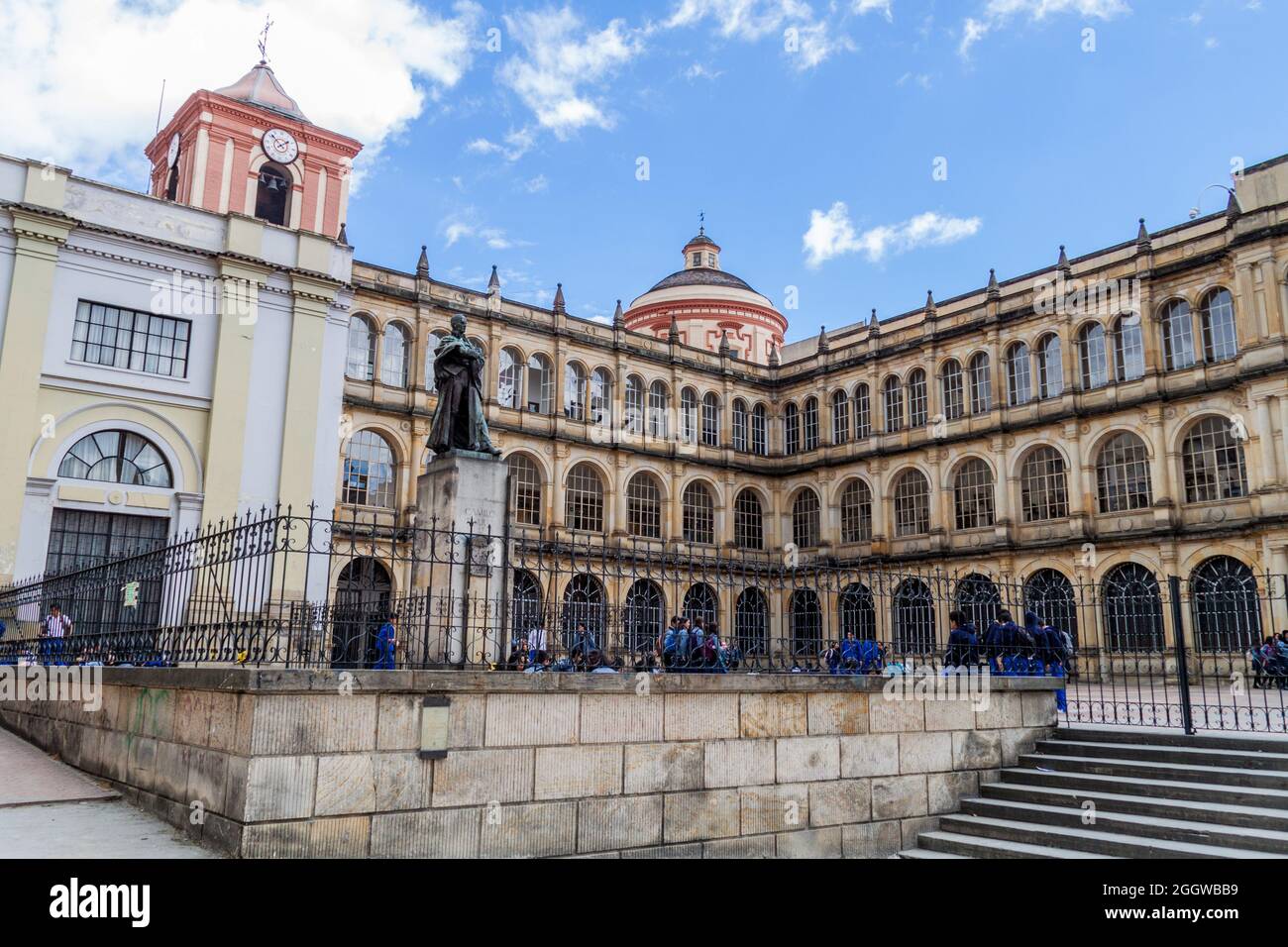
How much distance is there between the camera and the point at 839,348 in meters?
38.7

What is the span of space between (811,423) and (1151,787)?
30.2m

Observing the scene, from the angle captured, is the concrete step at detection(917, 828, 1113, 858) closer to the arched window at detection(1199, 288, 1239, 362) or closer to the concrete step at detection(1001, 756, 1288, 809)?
the concrete step at detection(1001, 756, 1288, 809)

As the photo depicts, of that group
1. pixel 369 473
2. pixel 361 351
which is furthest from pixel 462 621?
pixel 361 351

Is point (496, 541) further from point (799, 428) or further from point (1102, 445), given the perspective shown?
point (799, 428)

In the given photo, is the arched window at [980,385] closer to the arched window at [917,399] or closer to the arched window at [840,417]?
the arched window at [917,399]

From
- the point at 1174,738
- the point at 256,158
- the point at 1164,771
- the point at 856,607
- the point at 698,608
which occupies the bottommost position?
the point at 1164,771

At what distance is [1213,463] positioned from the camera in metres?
28.7

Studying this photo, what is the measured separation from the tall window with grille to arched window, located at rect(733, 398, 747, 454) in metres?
21.6

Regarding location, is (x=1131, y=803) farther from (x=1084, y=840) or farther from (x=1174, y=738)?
(x=1174, y=738)

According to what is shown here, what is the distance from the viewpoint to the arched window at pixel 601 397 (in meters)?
35.6

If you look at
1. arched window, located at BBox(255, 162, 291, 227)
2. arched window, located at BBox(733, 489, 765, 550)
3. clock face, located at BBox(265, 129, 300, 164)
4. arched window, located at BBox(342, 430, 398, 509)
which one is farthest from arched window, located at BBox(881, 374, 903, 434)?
clock face, located at BBox(265, 129, 300, 164)
